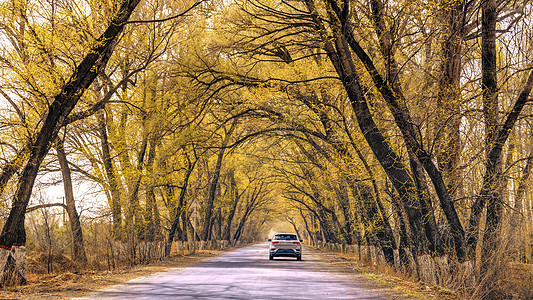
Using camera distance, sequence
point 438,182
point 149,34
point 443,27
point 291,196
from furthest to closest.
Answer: point 291,196
point 149,34
point 438,182
point 443,27

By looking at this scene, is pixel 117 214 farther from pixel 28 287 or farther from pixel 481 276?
pixel 481 276

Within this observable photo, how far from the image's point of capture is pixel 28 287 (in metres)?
13.1

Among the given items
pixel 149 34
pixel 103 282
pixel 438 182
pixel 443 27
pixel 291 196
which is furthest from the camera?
pixel 291 196

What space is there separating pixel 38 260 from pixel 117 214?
12.6ft

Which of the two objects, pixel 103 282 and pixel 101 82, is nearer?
pixel 103 282

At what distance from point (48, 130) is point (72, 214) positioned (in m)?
10.9

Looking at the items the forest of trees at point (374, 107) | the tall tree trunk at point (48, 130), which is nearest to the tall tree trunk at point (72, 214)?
the forest of trees at point (374, 107)

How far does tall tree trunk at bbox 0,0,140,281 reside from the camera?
13.5m

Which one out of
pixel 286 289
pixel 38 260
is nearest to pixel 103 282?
pixel 286 289

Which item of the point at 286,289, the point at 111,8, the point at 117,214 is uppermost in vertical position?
the point at 111,8

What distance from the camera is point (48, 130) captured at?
1400 centimetres

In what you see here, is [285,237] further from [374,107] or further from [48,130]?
[48,130]

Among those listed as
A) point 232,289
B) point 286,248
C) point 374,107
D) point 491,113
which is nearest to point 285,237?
point 286,248

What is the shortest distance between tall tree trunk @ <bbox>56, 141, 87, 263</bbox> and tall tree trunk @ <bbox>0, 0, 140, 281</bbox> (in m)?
8.67
